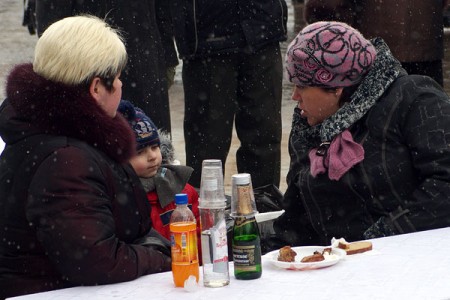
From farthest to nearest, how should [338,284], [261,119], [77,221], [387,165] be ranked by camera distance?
[261,119] → [387,165] → [77,221] → [338,284]

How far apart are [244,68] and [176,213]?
119 inches

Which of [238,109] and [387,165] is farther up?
[387,165]

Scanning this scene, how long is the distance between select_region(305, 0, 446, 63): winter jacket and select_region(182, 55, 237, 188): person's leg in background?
2.01 feet

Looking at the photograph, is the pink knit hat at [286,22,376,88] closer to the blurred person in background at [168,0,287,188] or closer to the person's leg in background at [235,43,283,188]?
the blurred person in background at [168,0,287,188]

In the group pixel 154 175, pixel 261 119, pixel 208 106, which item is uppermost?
pixel 154 175

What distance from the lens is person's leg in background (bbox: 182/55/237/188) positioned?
20.2 feet

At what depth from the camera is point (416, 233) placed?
3.71 meters

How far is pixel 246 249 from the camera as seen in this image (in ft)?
10.6

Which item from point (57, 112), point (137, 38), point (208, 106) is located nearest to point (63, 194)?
point (57, 112)

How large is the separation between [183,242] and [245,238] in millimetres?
183

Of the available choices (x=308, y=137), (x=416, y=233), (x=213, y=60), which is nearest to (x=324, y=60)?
(x=308, y=137)

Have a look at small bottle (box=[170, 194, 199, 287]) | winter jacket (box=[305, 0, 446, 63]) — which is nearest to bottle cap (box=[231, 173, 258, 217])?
small bottle (box=[170, 194, 199, 287])

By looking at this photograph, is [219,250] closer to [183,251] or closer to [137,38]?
[183,251]

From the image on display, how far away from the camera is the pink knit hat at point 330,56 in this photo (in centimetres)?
402
